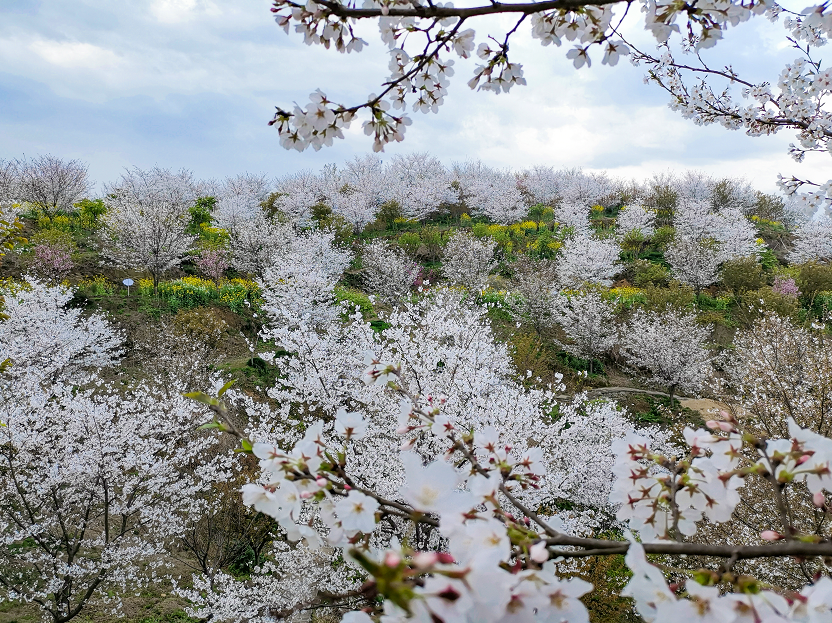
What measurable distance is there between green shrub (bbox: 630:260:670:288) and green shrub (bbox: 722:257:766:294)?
8.11 feet

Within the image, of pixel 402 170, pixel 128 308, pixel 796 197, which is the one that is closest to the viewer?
pixel 796 197

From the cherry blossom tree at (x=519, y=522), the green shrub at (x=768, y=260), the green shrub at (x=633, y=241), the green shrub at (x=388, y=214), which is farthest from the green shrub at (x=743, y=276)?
the cherry blossom tree at (x=519, y=522)

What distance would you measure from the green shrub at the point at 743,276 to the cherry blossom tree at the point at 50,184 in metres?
32.5

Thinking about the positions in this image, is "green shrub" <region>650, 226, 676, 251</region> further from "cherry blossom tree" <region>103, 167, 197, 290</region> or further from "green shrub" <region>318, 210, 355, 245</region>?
"cherry blossom tree" <region>103, 167, 197, 290</region>

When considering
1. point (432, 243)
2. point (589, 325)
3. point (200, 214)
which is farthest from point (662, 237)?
point (200, 214)

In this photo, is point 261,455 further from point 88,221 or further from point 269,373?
point 88,221

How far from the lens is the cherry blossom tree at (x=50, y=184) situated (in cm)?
2217

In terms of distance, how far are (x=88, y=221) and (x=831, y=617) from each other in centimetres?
2663

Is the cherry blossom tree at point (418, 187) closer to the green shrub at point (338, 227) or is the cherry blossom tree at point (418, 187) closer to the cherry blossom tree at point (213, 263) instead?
the green shrub at point (338, 227)

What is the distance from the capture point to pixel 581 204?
2980 cm

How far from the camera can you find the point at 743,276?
1878 cm

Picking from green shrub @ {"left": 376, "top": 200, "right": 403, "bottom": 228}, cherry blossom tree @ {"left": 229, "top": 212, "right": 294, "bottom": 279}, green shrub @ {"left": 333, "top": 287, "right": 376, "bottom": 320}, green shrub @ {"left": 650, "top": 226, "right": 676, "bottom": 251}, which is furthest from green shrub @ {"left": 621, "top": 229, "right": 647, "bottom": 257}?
cherry blossom tree @ {"left": 229, "top": 212, "right": 294, "bottom": 279}

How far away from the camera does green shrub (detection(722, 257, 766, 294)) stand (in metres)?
18.8

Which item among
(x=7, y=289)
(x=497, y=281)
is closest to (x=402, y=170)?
(x=497, y=281)
